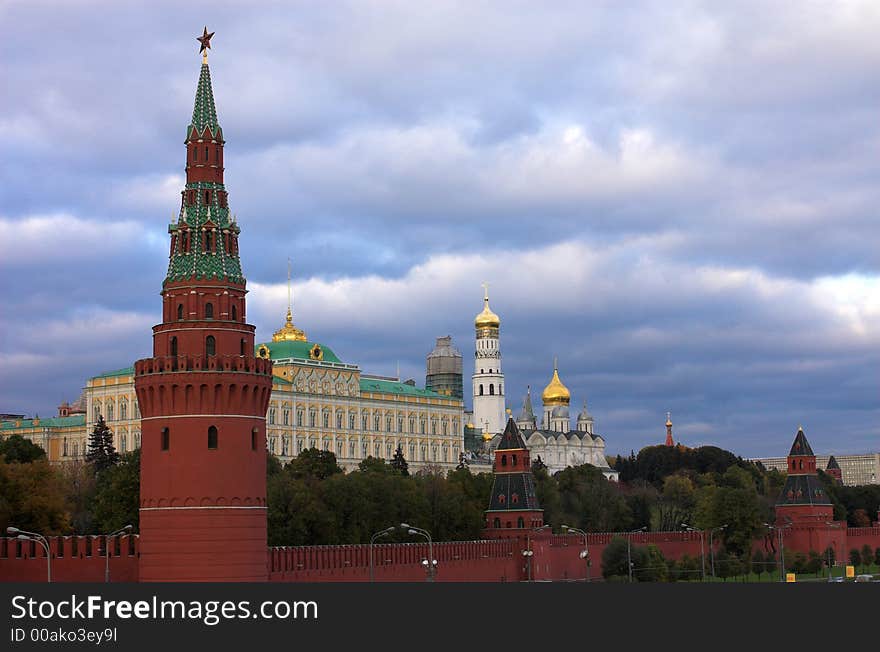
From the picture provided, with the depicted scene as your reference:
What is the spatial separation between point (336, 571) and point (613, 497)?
2436 inches

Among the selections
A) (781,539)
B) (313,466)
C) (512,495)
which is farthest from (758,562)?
(313,466)

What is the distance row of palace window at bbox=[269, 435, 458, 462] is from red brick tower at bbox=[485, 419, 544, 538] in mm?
39779

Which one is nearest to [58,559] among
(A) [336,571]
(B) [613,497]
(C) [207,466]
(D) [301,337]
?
(C) [207,466]

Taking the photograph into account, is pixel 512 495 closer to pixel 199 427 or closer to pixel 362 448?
pixel 199 427

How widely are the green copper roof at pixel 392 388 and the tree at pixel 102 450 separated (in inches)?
1319

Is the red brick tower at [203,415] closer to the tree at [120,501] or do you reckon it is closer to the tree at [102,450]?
the tree at [120,501]

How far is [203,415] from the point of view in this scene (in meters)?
66.2

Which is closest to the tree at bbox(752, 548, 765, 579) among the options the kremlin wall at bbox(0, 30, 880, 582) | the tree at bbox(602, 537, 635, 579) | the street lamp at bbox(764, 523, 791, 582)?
the street lamp at bbox(764, 523, 791, 582)

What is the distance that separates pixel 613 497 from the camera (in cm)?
13888

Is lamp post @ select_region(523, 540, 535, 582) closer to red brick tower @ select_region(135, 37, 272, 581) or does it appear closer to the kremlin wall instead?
the kremlin wall

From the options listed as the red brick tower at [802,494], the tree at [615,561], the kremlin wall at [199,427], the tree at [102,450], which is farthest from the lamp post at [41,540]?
the red brick tower at [802,494]

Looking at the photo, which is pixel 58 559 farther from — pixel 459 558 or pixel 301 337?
pixel 301 337

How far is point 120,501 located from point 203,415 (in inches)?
1003

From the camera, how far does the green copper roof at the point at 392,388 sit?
6791 inches
